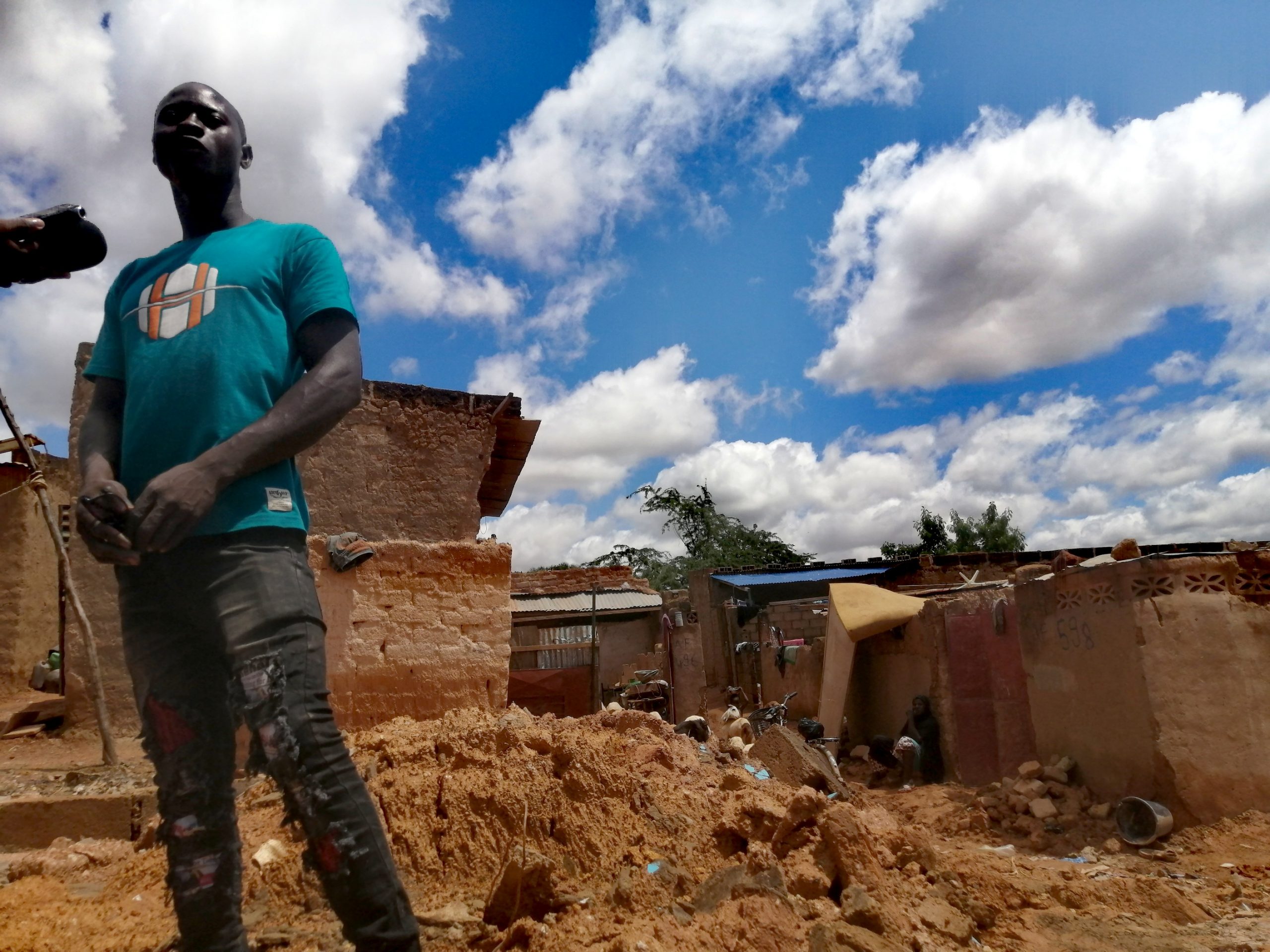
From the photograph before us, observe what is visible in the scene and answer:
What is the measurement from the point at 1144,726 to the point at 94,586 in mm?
7735

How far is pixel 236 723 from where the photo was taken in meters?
1.66

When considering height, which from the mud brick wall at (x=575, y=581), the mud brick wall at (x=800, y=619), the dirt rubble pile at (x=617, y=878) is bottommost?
the dirt rubble pile at (x=617, y=878)

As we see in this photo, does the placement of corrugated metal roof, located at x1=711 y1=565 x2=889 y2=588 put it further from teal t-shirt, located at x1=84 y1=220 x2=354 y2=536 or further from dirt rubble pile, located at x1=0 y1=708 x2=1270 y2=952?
teal t-shirt, located at x1=84 y1=220 x2=354 y2=536

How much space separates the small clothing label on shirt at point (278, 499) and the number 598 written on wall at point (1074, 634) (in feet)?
20.0

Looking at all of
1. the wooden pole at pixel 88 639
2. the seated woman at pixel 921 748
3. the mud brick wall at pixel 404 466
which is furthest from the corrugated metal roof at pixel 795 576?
the wooden pole at pixel 88 639

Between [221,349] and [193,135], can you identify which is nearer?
[221,349]

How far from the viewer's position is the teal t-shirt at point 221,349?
5.42 ft

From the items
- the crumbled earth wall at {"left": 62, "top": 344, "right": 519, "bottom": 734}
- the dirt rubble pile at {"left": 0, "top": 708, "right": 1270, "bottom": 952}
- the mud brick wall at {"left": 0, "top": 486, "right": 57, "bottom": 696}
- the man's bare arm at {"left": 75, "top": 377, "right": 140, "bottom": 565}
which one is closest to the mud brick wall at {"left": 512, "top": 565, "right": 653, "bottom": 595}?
the mud brick wall at {"left": 0, "top": 486, "right": 57, "bottom": 696}

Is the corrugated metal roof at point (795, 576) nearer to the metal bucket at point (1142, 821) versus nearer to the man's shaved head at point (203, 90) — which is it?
the metal bucket at point (1142, 821)

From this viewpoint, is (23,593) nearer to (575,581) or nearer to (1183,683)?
(575,581)

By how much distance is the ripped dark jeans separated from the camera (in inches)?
60.3

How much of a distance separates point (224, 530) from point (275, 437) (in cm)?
19

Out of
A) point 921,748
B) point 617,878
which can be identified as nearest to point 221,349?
point 617,878

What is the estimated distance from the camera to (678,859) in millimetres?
2959
